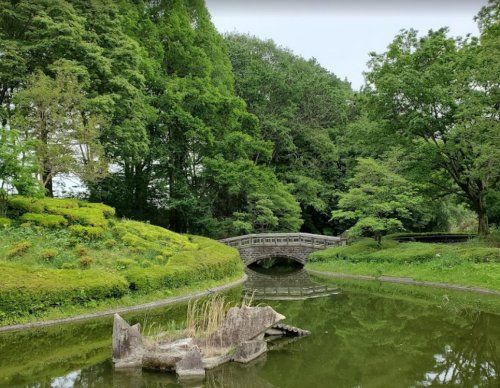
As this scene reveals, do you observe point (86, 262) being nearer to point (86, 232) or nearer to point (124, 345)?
point (86, 232)

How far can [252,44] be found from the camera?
43906mm

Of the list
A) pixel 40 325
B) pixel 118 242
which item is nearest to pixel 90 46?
pixel 118 242

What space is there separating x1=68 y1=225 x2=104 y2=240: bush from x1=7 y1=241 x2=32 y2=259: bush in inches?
114

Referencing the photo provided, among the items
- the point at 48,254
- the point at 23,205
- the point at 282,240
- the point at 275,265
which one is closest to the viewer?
the point at 48,254

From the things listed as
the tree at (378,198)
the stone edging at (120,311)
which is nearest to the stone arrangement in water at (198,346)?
the stone edging at (120,311)

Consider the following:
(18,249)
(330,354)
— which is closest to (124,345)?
(330,354)

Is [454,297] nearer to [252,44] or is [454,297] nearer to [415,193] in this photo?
[415,193]

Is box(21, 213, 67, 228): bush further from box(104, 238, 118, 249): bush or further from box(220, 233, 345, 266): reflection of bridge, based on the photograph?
box(220, 233, 345, 266): reflection of bridge

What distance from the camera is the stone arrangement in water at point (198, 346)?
949cm

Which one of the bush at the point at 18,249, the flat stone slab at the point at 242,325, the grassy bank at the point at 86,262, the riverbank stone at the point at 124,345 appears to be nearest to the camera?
the riverbank stone at the point at 124,345

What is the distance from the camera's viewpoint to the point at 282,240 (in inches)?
1345

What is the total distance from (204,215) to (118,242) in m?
12.5

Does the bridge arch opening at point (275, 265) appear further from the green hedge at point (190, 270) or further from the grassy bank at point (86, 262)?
the grassy bank at point (86, 262)

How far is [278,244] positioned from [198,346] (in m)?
23.9
